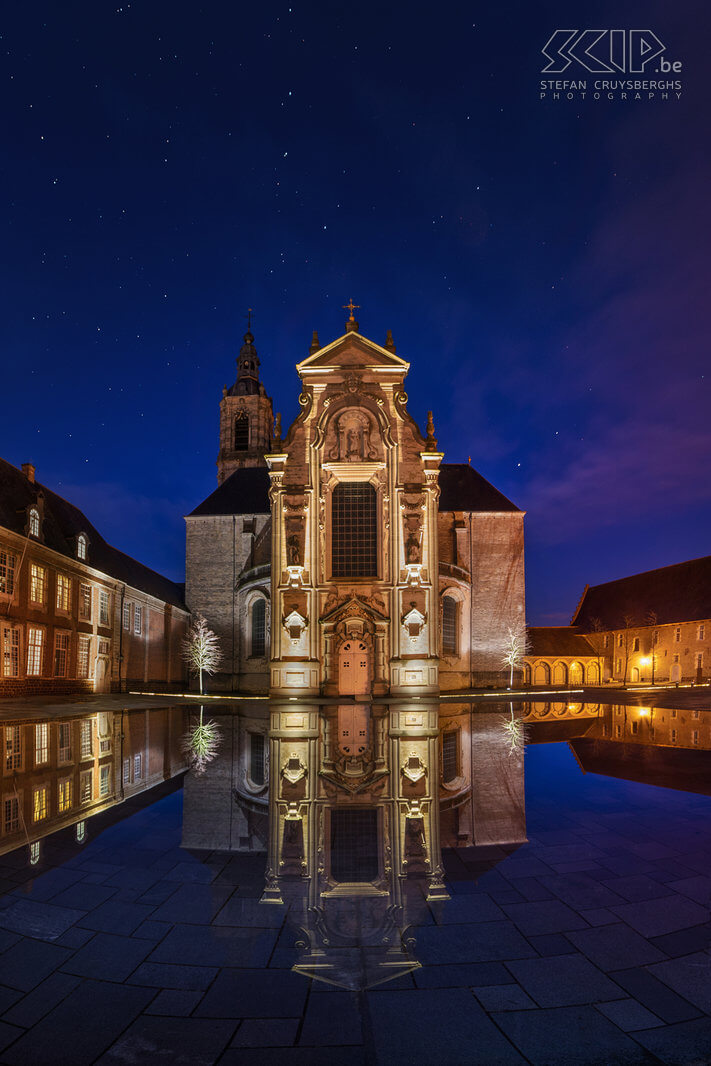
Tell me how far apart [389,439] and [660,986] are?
30.7 metres

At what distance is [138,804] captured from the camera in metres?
7.98

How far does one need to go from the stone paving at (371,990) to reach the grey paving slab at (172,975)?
0.01 metres

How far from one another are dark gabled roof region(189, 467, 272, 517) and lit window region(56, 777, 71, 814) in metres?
35.8

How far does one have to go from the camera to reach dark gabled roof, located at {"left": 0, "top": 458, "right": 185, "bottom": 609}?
28.4 meters

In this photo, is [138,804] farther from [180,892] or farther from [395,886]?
[395,886]

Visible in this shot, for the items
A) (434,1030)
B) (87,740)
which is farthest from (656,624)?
(434,1030)

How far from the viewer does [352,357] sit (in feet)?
111

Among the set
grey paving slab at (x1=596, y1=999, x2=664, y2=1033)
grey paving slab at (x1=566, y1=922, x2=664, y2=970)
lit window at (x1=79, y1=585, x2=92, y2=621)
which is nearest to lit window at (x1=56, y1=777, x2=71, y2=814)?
grey paving slab at (x1=566, y1=922, x2=664, y2=970)

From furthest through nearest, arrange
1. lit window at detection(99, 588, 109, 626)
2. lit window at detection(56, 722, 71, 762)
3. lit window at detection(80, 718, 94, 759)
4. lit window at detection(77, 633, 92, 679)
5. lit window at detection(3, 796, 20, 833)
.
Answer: lit window at detection(99, 588, 109, 626)
lit window at detection(77, 633, 92, 679)
lit window at detection(80, 718, 94, 759)
lit window at detection(56, 722, 71, 762)
lit window at detection(3, 796, 20, 833)

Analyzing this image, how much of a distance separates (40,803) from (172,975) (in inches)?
213

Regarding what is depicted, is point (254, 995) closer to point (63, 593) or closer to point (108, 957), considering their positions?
point (108, 957)

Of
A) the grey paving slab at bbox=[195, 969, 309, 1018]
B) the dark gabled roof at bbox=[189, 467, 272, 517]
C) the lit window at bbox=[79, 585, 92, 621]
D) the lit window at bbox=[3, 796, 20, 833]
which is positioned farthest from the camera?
the dark gabled roof at bbox=[189, 467, 272, 517]

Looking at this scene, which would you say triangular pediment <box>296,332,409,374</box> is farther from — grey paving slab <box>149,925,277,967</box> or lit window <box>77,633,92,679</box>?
grey paving slab <box>149,925,277,967</box>

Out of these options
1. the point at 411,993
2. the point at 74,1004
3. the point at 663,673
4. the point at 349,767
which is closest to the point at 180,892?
the point at 74,1004
